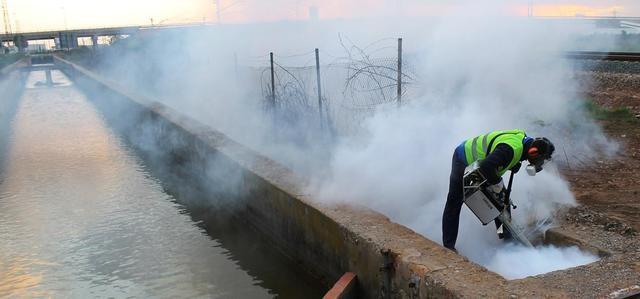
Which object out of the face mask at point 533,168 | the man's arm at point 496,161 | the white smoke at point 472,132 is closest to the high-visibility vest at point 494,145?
the man's arm at point 496,161

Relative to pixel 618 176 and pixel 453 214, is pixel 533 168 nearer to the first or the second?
pixel 453 214

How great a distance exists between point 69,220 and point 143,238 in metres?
1.34

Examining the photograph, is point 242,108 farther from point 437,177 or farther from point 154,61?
point 154,61

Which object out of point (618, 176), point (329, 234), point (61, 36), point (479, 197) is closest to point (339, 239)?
point (329, 234)

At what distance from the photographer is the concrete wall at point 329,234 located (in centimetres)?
345

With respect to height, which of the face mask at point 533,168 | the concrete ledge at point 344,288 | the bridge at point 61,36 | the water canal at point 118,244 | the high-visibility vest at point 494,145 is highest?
the bridge at point 61,36

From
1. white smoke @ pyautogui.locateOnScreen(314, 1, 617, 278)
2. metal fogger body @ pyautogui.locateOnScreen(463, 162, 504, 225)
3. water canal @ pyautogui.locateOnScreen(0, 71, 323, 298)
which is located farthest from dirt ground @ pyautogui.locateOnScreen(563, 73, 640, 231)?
water canal @ pyautogui.locateOnScreen(0, 71, 323, 298)

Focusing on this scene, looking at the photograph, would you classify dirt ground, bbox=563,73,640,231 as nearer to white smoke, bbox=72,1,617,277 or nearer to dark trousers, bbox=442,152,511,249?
white smoke, bbox=72,1,617,277

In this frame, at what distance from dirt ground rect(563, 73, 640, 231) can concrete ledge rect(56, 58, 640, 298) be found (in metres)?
1.90

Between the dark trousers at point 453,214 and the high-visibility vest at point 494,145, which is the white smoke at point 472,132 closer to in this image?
the dark trousers at point 453,214

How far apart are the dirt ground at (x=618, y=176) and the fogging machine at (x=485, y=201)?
102cm

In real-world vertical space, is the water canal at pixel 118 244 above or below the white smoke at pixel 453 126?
below

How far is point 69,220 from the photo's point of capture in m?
6.95

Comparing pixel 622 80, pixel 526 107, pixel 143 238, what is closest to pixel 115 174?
pixel 143 238
